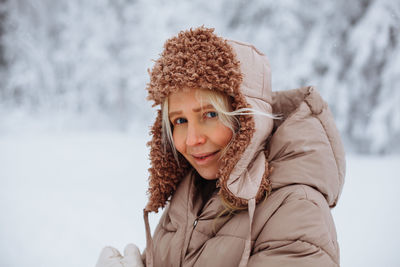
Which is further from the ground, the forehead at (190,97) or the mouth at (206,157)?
the forehead at (190,97)

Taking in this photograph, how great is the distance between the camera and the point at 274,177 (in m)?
0.92

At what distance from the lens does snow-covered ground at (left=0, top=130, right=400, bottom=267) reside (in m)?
2.28

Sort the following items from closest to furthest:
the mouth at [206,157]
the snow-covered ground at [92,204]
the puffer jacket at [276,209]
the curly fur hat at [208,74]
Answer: the puffer jacket at [276,209], the curly fur hat at [208,74], the mouth at [206,157], the snow-covered ground at [92,204]

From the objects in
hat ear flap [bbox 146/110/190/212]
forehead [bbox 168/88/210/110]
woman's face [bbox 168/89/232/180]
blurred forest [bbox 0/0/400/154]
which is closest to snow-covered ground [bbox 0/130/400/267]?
blurred forest [bbox 0/0/400/154]

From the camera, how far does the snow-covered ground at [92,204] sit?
2.28 m

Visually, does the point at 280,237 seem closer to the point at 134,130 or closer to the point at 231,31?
the point at 231,31

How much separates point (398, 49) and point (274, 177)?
135 inches

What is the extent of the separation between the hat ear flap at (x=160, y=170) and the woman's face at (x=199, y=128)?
0.14m

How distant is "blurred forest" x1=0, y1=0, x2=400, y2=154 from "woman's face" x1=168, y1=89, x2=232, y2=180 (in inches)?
128

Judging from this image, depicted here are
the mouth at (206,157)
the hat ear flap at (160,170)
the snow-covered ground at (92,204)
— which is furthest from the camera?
the snow-covered ground at (92,204)

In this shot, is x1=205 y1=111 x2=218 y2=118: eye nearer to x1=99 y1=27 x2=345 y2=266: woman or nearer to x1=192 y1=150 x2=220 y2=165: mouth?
x1=99 y1=27 x2=345 y2=266: woman

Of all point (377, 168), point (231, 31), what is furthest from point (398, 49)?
point (231, 31)

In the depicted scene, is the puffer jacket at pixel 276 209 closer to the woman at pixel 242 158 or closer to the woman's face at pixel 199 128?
the woman at pixel 242 158

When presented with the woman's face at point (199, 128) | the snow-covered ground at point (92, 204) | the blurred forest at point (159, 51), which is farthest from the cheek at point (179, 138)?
the blurred forest at point (159, 51)
